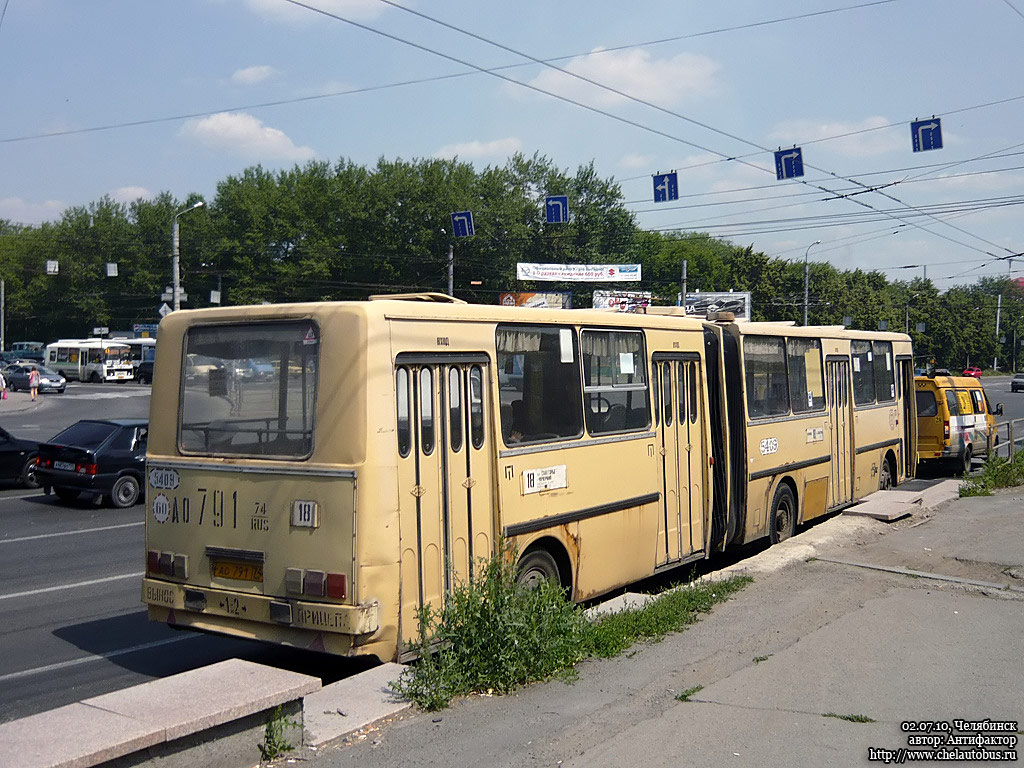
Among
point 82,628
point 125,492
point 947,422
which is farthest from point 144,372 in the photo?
point 82,628

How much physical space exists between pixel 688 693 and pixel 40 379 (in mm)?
61636

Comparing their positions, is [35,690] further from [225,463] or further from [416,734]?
[416,734]

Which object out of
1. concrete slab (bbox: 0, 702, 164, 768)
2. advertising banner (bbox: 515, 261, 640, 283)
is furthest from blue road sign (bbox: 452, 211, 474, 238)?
concrete slab (bbox: 0, 702, 164, 768)

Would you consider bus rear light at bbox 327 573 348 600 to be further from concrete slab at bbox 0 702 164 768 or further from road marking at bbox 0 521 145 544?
road marking at bbox 0 521 145 544

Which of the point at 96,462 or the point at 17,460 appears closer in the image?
the point at 96,462

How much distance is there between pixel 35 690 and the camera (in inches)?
293

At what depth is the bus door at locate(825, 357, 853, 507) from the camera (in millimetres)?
15180

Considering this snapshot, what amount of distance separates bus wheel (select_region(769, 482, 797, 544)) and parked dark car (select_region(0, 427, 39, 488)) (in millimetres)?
14575

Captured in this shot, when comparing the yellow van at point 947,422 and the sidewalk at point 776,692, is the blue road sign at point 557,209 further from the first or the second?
the sidewalk at point 776,692

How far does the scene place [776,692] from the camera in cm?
629

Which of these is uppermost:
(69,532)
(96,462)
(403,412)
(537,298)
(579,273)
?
(579,273)

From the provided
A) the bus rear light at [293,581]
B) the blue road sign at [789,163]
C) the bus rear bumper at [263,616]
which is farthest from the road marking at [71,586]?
the blue road sign at [789,163]

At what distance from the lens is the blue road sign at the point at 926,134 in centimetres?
2123

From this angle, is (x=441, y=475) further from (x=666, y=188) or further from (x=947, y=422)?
(x=666, y=188)
